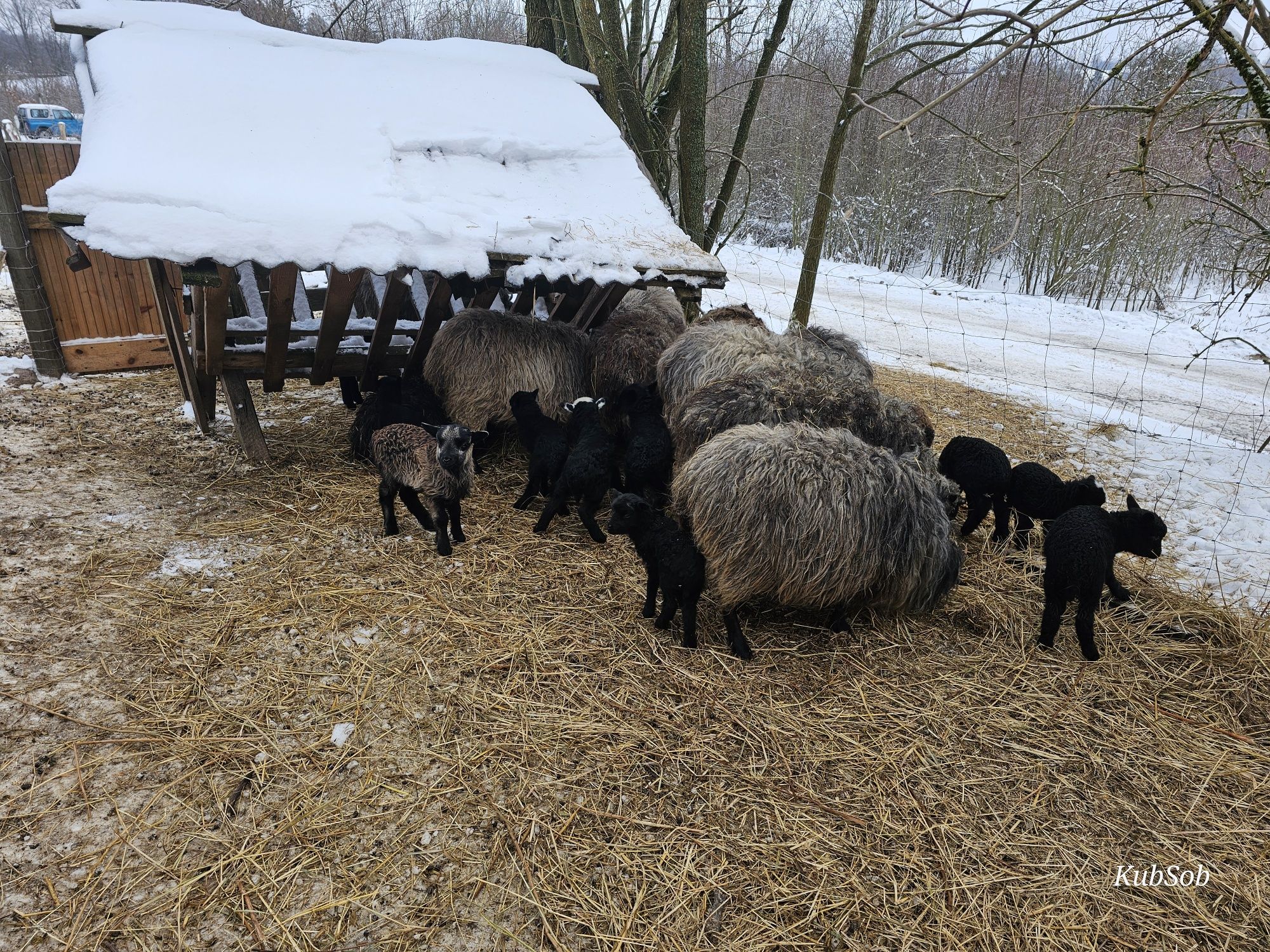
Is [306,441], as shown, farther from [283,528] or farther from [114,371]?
[114,371]

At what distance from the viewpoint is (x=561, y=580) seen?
14.0 ft

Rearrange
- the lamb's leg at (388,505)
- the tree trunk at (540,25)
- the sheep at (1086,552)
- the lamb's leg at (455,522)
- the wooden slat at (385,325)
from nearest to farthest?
1. the sheep at (1086,552)
2. the lamb's leg at (455,522)
3. the lamb's leg at (388,505)
4. the wooden slat at (385,325)
5. the tree trunk at (540,25)

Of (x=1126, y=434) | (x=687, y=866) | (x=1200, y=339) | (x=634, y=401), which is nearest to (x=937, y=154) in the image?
(x=1200, y=339)

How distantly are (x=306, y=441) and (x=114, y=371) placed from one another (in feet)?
11.7

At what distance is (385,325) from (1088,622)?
17.0 ft

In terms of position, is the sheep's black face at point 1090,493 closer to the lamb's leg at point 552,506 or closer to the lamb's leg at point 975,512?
the lamb's leg at point 975,512

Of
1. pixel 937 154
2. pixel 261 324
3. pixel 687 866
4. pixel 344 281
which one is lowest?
pixel 687 866

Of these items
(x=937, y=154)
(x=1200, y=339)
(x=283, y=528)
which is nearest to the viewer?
(x=283, y=528)

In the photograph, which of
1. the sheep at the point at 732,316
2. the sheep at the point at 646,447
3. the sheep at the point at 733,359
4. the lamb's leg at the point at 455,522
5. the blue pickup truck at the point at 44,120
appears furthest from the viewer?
the blue pickup truck at the point at 44,120

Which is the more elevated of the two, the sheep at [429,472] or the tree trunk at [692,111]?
the tree trunk at [692,111]

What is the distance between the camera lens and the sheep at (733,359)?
485 centimetres

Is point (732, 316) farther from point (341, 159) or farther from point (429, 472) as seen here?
point (341, 159)

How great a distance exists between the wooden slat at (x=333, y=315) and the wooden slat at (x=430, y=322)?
1.82 feet

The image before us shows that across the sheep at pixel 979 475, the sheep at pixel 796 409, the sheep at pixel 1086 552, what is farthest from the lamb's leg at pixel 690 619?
the sheep at pixel 979 475
